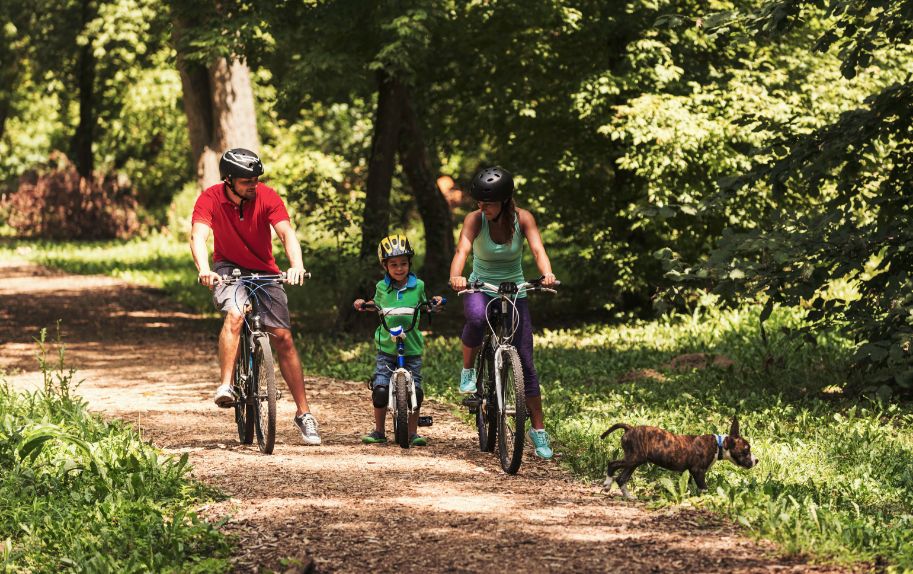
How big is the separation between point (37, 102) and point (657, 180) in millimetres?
37962

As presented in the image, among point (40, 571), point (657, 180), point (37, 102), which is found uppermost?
point (37, 102)

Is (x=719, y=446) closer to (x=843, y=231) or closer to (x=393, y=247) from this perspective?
(x=393, y=247)

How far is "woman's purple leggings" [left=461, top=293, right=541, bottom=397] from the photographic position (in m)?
7.56

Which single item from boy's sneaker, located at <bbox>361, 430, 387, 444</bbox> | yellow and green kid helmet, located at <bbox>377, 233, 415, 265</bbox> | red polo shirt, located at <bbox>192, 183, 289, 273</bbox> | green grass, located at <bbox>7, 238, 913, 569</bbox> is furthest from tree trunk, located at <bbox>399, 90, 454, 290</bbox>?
red polo shirt, located at <bbox>192, 183, 289, 273</bbox>

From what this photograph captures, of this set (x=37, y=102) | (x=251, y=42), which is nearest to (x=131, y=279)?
(x=251, y=42)

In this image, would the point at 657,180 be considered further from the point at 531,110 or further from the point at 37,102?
the point at 37,102

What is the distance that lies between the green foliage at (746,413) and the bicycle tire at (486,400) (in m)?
0.51

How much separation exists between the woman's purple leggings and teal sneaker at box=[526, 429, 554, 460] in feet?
1.00

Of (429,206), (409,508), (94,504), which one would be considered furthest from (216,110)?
(409,508)

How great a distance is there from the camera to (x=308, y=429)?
8.28m

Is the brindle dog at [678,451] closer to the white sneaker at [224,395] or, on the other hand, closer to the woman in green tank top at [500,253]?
the woman in green tank top at [500,253]

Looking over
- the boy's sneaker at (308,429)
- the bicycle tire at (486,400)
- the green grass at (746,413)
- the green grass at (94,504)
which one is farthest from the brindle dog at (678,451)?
the boy's sneaker at (308,429)

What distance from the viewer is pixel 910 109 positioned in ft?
32.2

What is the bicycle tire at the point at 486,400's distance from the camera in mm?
7688
